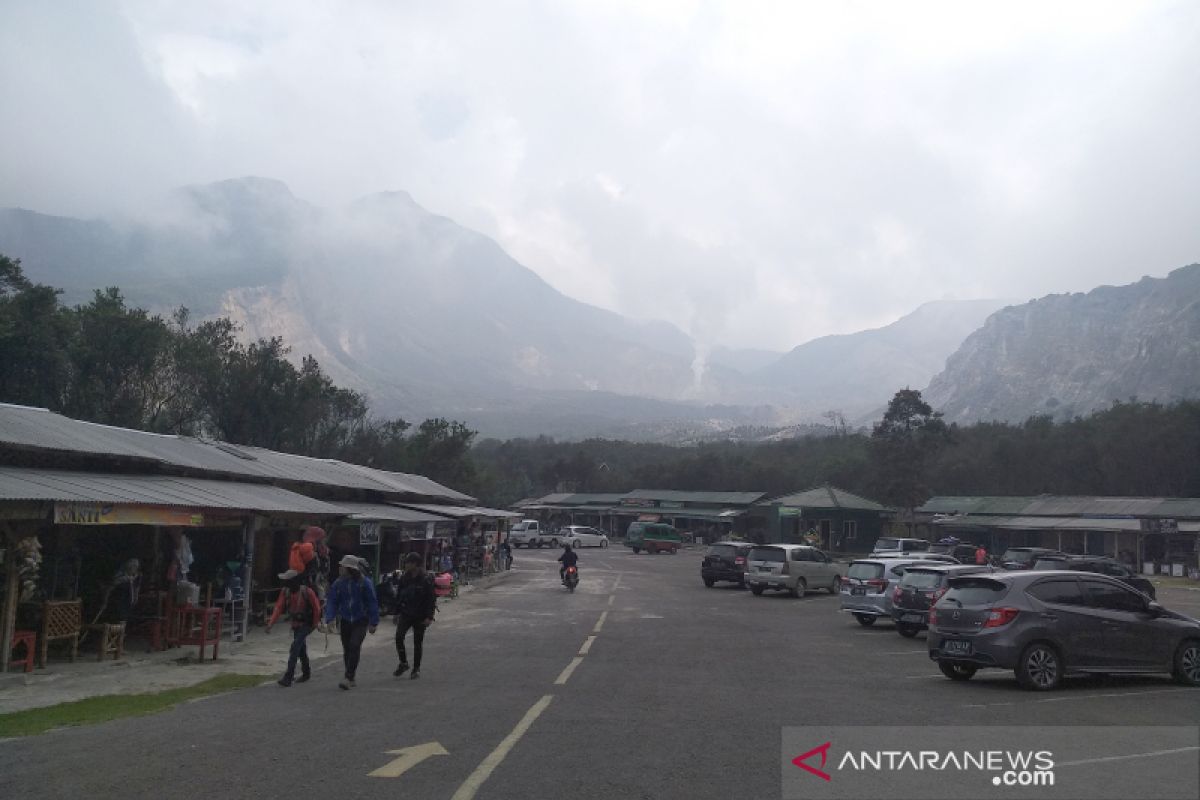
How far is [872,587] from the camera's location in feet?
63.8

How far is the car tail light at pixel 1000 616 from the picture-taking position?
11.1 meters

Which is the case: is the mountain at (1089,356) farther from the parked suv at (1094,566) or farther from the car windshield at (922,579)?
the car windshield at (922,579)

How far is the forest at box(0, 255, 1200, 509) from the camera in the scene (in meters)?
41.6

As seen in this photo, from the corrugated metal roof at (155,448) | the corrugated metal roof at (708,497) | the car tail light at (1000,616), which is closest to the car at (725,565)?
the corrugated metal roof at (155,448)

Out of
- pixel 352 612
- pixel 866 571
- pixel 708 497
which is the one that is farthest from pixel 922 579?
pixel 708 497

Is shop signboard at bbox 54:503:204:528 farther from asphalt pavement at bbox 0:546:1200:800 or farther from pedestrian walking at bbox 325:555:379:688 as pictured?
pedestrian walking at bbox 325:555:379:688

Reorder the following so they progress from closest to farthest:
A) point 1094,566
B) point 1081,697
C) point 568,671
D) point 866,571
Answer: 1. point 1081,697
2. point 568,671
3. point 866,571
4. point 1094,566

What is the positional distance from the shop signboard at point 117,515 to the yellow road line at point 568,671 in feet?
21.5

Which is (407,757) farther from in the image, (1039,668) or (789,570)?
(789,570)

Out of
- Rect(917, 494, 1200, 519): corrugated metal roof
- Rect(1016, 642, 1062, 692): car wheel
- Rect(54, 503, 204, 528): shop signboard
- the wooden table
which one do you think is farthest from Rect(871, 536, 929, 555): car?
Rect(54, 503, 204, 528): shop signboard

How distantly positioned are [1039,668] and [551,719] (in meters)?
6.21

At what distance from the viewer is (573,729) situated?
830 centimetres

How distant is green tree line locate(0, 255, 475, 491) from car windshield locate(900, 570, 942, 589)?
3622 centimetres

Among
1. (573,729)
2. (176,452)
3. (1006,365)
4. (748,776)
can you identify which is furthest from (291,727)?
(1006,365)
